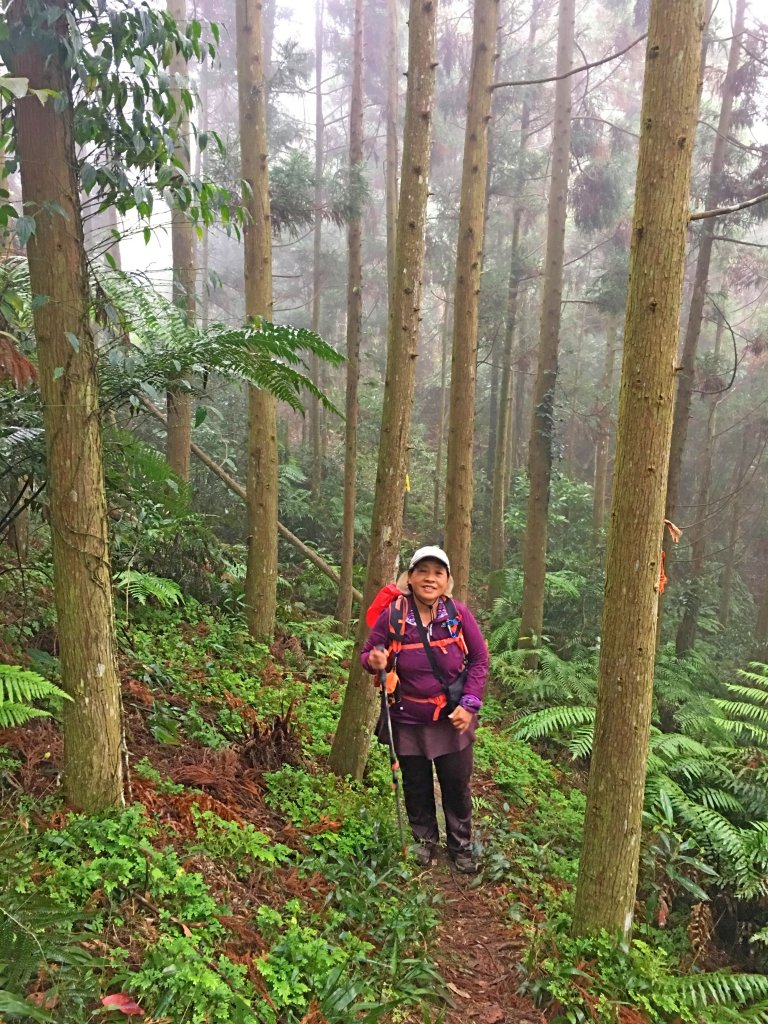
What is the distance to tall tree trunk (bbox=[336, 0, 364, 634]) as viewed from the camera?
35.8 feet

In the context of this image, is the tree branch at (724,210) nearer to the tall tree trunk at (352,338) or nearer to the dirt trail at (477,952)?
the dirt trail at (477,952)

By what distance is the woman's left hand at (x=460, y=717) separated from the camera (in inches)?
171

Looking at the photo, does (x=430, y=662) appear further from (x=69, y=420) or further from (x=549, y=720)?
(x=549, y=720)

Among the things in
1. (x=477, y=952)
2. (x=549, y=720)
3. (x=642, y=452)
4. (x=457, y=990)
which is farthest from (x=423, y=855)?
(x=549, y=720)

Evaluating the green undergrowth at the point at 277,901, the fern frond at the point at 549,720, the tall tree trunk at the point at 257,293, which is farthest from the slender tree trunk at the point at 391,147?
the green undergrowth at the point at 277,901

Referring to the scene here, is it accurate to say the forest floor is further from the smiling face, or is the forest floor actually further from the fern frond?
the smiling face

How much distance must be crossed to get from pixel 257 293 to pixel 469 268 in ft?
8.32

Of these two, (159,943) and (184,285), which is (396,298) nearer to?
(184,285)

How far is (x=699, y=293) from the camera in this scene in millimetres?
10828

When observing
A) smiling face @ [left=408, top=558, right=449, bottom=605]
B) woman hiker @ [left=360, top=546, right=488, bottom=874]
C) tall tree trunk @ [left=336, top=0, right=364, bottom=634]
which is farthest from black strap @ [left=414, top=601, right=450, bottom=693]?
tall tree trunk @ [left=336, top=0, right=364, bottom=634]

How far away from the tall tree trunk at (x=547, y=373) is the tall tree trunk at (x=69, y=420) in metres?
8.85

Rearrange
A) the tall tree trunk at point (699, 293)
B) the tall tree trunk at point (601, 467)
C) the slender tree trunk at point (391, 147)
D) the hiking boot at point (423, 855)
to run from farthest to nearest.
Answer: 1. the tall tree trunk at point (601, 467)
2. the slender tree trunk at point (391, 147)
3. the tall tree trunk at point (699, 293)
4. the hiking boot at point (423, 855)

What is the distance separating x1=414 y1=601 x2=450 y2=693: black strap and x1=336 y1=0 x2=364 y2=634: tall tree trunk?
232 inches

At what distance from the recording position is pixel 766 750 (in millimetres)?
6613
